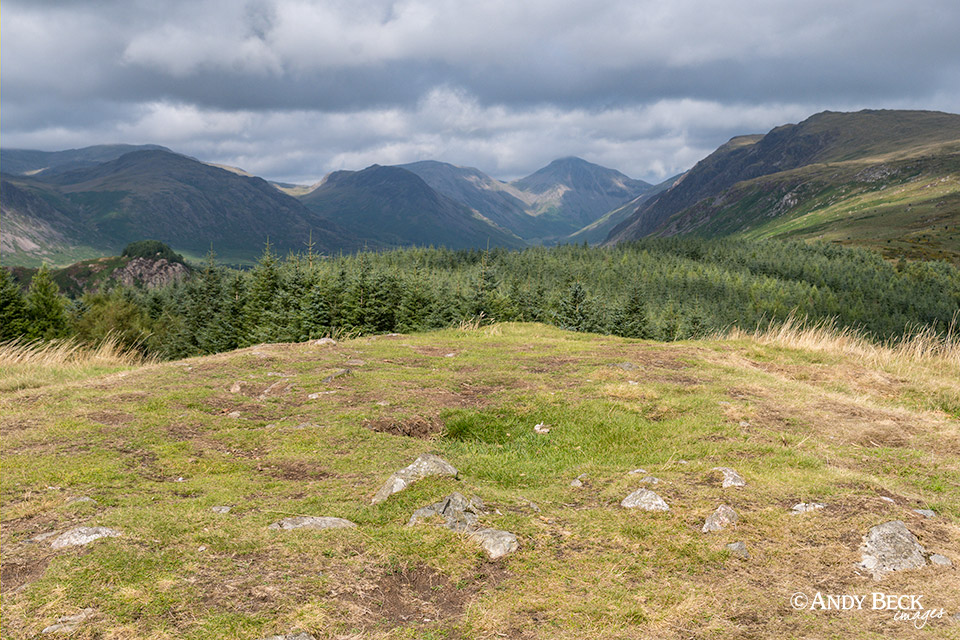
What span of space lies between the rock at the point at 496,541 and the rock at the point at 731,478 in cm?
339

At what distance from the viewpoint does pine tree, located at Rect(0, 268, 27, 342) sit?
36125mm

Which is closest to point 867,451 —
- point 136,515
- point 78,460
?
point 136,515

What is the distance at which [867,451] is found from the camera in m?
8.50

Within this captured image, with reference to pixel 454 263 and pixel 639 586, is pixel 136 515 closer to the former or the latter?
pixel 639 586

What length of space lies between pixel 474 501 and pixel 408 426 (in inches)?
154

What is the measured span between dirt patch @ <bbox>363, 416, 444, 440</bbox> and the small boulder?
595cm

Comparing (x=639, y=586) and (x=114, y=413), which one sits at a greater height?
(x=114, y=413)

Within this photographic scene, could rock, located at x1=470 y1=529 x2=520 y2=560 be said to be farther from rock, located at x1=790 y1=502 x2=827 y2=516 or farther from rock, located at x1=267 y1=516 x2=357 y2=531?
rock, located at x1=790 y1=502 x2=827 y2=516

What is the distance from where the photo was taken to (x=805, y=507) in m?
6.43

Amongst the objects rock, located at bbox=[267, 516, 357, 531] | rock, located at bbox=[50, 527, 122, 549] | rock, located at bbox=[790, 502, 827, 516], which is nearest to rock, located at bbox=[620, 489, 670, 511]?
rock, located at bbox=[790, 502, 827, 516]

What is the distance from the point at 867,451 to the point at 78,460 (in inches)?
504

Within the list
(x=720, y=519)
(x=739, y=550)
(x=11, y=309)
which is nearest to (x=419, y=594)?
(x=739, y=550)

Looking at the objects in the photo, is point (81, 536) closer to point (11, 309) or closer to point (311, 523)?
point (311, 523)

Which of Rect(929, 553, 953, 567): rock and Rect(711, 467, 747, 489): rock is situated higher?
Rect(929, 553, 953, 567): rock
